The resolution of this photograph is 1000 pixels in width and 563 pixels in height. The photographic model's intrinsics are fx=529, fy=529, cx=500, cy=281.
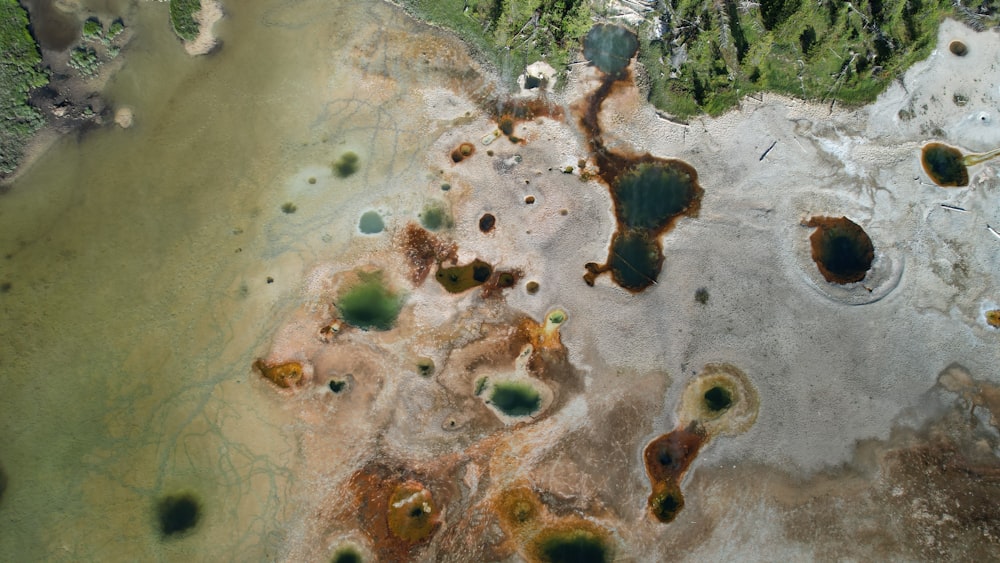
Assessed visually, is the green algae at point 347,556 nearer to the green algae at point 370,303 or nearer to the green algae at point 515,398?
the green algae at point 515,398

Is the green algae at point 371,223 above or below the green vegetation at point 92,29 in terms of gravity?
below

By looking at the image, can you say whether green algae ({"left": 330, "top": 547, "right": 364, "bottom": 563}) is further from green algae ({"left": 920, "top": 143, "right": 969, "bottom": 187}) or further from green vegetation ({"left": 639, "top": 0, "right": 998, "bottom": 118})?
green algae ({"left": 920, "top": 143, "right": 969, "bottom": 187})

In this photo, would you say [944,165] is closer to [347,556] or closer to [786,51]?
[786,51]

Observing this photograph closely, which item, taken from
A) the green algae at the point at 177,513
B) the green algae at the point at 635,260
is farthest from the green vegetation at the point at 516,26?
the green algae at the point at 177,513

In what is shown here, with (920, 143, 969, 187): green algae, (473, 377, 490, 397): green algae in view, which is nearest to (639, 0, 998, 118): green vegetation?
(920, 143, 969, 187): green algae

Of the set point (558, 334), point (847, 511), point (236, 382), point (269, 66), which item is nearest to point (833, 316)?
point (847, 511)

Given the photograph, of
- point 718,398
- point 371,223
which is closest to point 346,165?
point 371,223
